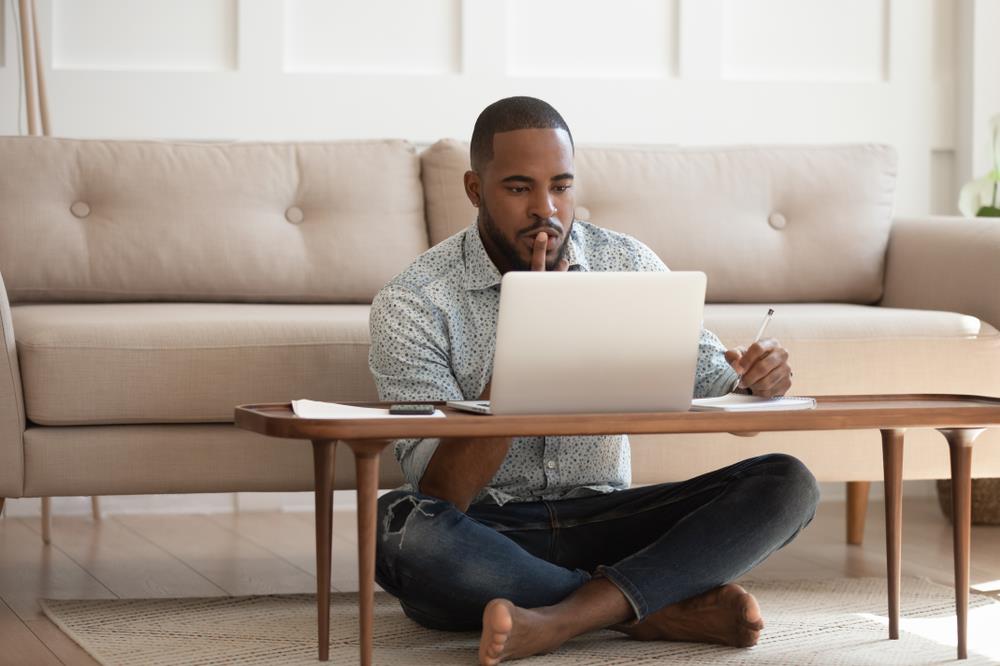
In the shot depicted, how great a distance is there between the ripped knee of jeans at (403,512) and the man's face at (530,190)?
33 cm

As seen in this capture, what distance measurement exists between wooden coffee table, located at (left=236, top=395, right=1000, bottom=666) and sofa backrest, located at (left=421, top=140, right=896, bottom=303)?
3.40ft

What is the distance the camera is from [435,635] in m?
1.91

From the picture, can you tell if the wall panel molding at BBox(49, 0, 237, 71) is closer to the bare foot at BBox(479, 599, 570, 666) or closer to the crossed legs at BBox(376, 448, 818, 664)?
the crossed legs at BBox(376, 448, 818, 664)

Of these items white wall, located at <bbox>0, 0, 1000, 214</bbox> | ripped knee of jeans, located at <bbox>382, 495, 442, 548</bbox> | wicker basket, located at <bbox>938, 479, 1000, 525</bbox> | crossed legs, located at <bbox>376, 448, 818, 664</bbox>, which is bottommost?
wicker basket, located at <bbox>938, 479, 1000, 525</bbox>

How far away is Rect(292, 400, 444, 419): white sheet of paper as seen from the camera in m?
1.43

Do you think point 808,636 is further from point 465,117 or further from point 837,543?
point 465,117

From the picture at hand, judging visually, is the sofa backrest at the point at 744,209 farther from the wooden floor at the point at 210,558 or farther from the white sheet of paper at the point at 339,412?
the white sheet of paper at the point at 339,412

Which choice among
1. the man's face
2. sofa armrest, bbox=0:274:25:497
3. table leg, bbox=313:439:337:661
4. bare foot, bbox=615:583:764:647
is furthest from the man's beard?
sofa armrest, bbox=0:274:25:497

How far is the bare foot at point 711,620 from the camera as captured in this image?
177cm

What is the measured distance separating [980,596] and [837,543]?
0.58 meters

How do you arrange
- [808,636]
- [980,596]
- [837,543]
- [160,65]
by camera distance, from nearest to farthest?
[808,636] < [980,596] < [837,543] < [160,65]

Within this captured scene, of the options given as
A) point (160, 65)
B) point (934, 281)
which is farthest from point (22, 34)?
point (934, 281)

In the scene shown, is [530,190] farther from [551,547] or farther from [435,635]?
[435,635]

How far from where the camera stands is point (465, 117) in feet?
10.3
